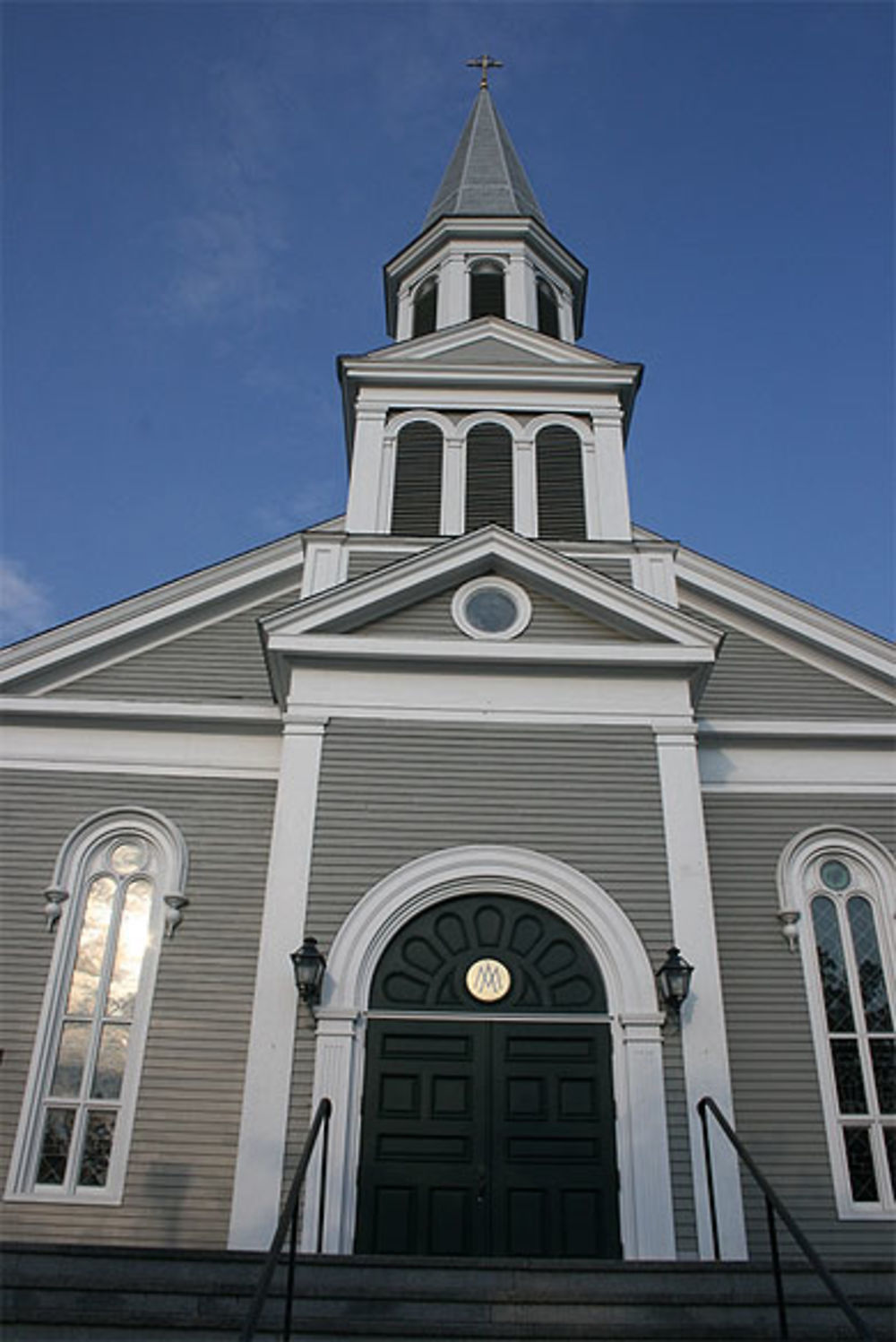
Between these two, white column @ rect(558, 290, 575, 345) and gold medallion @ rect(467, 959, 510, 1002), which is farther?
white column @ rect(558, 290, 575, 345)

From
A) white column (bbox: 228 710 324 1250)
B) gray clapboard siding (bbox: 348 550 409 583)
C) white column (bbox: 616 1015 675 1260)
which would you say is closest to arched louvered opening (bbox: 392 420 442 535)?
gray clapboard siding (bbox: 348 550 409 583)

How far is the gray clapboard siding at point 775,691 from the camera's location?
38.8ft

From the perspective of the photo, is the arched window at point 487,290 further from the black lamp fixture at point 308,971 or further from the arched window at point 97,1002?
the black lamp fixture at point 308,971

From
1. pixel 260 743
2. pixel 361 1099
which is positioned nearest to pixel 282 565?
pixel 260 743

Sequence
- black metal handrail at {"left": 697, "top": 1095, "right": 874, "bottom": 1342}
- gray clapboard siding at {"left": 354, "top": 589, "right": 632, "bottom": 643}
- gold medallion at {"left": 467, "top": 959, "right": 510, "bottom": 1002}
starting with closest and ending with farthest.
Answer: black metal handrail at {"left": 697, "top": 1095, "right": 874, "bottom": 1342}
gold medallion at {"left": 467, "top": 959, "right": 510, "bottom": 1002}
gray clapboard siding at {"left": 354, "top": 589, "right": 632, "bottom": 643}

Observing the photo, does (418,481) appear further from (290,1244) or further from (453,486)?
(290,1244)

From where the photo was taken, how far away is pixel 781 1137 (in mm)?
9461

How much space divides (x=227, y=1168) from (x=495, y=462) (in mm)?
8376

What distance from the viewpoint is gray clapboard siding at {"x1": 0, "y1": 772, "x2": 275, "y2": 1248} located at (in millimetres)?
9156

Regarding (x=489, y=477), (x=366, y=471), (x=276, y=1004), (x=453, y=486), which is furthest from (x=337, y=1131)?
(x=489, y=477)

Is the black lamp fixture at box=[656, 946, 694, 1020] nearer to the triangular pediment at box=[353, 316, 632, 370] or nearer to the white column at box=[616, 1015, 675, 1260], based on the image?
the white column at box=[616, 1015, 675, 1260]

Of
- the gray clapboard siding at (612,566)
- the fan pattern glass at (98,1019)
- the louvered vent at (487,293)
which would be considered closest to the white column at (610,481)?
the gray clapboard siding at (612,566)

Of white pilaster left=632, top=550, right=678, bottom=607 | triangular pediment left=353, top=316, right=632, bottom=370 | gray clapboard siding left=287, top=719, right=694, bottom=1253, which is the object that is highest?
triangular pediment left=353, top=316, right=632, bottom=370

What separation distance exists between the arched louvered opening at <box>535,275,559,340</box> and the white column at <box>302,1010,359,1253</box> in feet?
37.8
